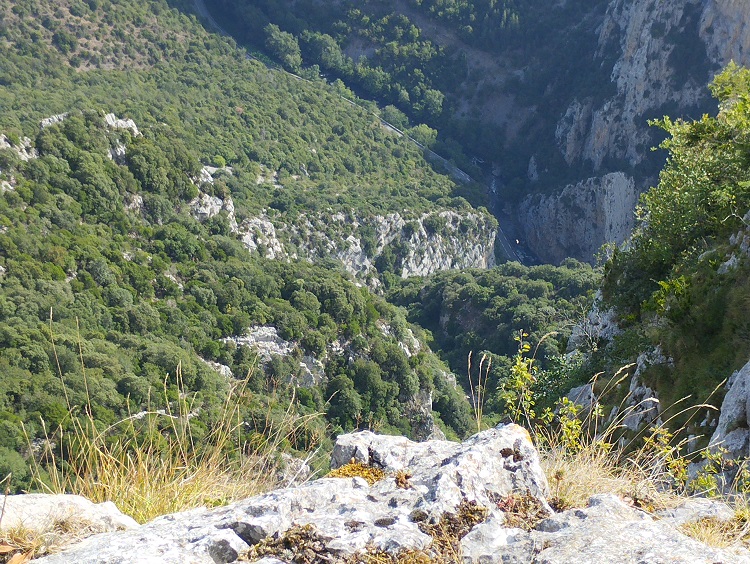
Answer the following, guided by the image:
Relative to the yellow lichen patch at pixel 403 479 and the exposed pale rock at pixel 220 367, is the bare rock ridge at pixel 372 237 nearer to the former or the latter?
the exposed pale rock at pixel 220 367

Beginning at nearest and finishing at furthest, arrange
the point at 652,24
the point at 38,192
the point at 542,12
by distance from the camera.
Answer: the point at 38,192, the point at 652,24, the point at 542,12

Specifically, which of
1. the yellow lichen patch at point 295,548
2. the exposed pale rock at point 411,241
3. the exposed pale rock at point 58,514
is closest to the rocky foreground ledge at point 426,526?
the yellow lichen patch at point 295,548

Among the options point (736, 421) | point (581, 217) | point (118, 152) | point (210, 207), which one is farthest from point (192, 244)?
point (581, 217)

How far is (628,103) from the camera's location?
273 feet

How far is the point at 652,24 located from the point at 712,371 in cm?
8343

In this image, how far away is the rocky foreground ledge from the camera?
10.5ft

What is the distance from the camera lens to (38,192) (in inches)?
1448

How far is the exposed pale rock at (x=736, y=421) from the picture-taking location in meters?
6.06

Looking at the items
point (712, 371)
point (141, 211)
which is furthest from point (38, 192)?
point (712, 371)

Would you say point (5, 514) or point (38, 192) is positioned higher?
point (5, 514)

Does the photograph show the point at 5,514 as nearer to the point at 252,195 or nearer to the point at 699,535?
the point at 699,535

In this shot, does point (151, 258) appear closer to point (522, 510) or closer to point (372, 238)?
point (372, 238)

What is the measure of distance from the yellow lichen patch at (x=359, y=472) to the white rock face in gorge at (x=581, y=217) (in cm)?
7767

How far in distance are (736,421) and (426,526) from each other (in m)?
4.01
